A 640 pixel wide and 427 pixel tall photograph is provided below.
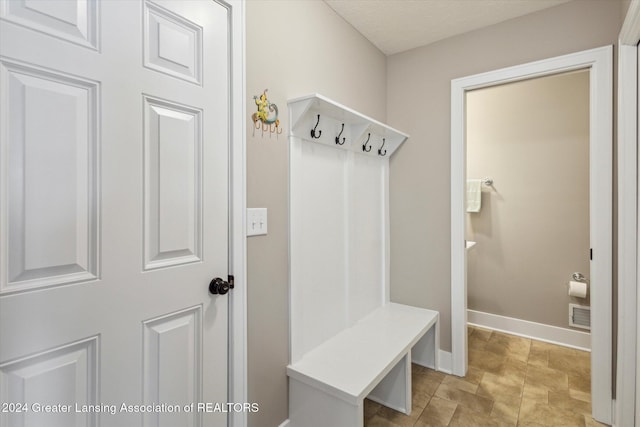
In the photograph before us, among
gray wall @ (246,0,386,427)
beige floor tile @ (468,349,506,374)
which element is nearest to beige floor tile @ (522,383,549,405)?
beige floor tile @ (468,349,506,374)

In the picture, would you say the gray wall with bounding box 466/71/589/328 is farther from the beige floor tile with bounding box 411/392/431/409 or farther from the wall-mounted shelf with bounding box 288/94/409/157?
the beige floor tile with bounding box 411/392/431/409

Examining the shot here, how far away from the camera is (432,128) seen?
2.39 meters

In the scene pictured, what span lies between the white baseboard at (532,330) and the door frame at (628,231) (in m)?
1.23

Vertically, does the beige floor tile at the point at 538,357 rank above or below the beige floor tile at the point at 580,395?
above

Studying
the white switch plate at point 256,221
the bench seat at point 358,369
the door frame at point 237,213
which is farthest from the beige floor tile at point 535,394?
the white switch plate at point 256,221

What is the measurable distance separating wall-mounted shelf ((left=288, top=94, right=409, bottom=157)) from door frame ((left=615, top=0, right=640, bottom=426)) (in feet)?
4.02

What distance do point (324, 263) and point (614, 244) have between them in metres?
1.62

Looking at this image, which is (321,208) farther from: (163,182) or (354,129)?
(163,182)

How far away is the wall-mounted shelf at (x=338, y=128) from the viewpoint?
5.25 feet

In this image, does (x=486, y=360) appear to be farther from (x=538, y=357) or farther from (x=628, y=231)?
(x=628, y=231)

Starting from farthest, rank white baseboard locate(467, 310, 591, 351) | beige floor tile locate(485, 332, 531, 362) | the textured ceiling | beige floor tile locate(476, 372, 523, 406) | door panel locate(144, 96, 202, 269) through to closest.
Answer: white baseboard locate(467, 310, 591, 351)
beige floor tile locate(485, 332, 531, 362)
beige floor tile locate(476, 372, 523, 406)
the textured ceiling
door panel locate(144, 96, 202, 269)

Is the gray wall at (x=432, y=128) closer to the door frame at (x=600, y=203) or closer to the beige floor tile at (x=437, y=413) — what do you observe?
the door frame at (x=600, y=203)

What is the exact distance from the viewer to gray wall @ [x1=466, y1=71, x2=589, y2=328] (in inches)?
107

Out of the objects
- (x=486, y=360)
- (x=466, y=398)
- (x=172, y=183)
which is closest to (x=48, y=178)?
(x=172, y=183)
